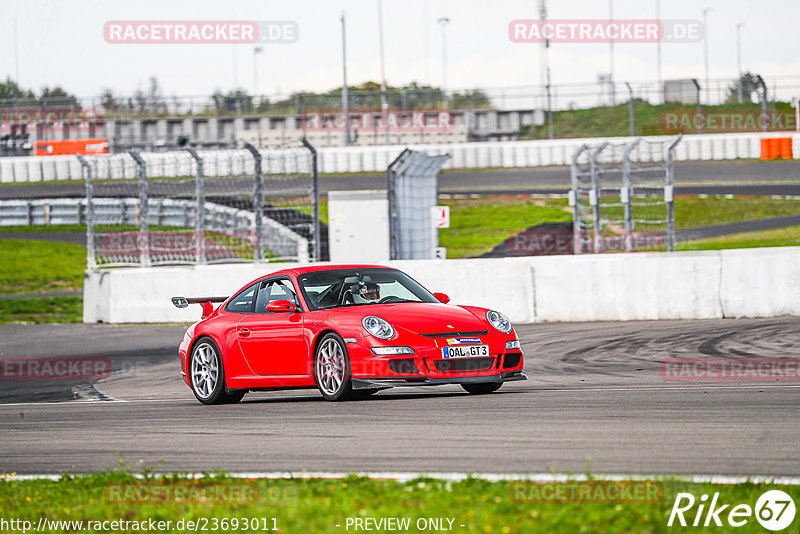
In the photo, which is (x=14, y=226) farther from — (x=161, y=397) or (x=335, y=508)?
(x=335, y=508)

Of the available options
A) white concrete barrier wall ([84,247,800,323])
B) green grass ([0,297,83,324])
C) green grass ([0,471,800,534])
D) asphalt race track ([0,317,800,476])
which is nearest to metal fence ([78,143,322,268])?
white concrete barrier wall ([84,247,800,323])

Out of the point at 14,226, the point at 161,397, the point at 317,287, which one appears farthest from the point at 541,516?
the point at 14,226

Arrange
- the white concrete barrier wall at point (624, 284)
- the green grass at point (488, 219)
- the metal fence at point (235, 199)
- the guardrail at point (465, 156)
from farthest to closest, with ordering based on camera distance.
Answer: the guardrail at point (465, 156) → the green grass at point (488, 219) → the metal fence at point (235, 199) → the white concrete barrier wall at point (624, 284)

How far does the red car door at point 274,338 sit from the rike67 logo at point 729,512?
207 inches

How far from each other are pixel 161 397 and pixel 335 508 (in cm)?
677

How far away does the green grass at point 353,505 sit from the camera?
4480 mm

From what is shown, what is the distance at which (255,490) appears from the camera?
540cm

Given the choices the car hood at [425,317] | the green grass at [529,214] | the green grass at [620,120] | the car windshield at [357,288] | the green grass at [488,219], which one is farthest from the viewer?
the green grass at [620,120]

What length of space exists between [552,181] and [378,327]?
83.3 feet

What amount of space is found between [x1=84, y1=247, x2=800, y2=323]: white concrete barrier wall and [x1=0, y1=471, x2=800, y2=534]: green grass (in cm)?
1100

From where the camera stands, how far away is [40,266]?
26516 millimetres

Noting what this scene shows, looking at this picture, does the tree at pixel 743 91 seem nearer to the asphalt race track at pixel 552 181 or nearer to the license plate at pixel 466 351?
the asphalt race track at pixel 552 181

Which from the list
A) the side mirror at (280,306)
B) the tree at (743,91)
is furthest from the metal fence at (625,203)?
the side mirror at (280,306)

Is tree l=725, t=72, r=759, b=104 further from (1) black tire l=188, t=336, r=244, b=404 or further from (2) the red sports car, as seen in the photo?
(1) black tire l=188, t=336, r=244, b=404
